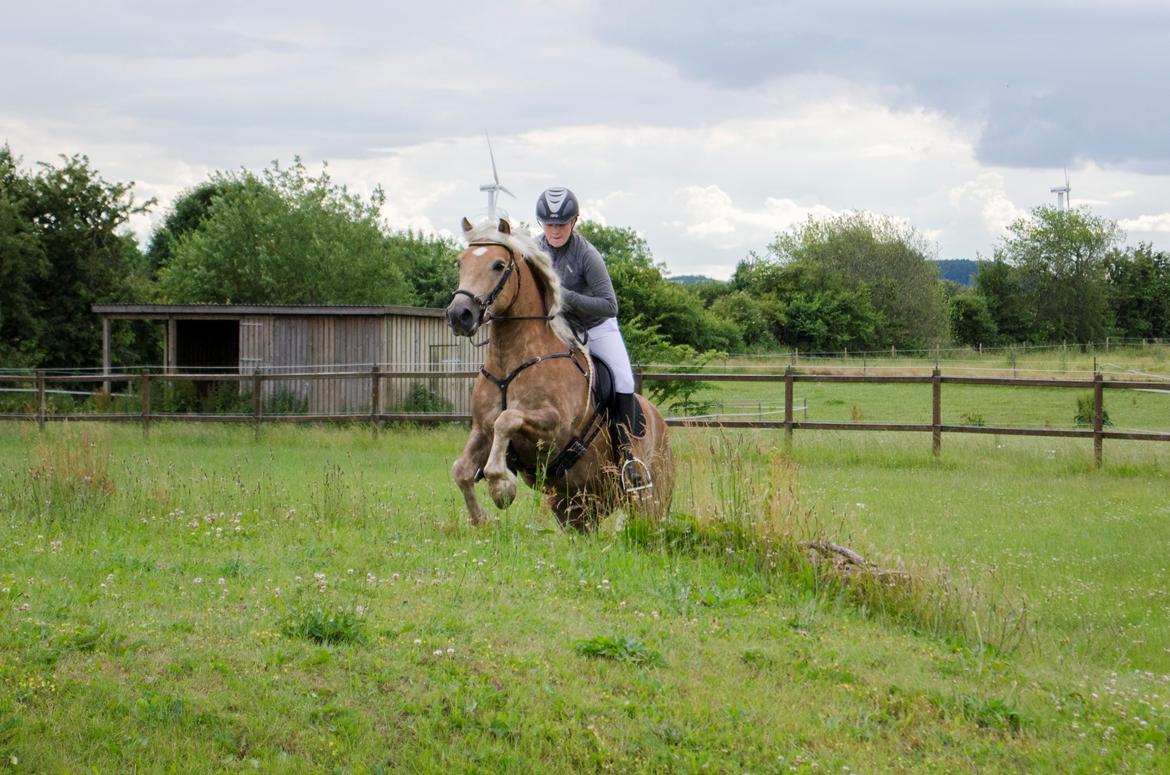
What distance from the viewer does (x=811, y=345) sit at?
68125 mm

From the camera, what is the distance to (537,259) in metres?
7.77

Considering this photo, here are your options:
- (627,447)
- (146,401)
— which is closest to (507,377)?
(627,447)

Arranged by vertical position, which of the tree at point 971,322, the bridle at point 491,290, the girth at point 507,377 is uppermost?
the tree at point 971,322

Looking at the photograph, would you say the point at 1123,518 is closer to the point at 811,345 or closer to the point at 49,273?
the point at 49,273

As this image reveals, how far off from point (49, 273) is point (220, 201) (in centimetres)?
936

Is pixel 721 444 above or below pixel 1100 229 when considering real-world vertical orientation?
below

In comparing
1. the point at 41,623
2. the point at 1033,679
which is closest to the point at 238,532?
the point at 41,623

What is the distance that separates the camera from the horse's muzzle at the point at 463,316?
6930mm

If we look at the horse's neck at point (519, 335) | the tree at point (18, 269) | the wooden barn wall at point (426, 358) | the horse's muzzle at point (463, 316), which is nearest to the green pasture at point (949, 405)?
the wooden barn wall at point (426, 358)

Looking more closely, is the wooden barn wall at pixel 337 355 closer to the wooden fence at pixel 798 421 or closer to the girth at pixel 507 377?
the wooden fence at pixel 798 421

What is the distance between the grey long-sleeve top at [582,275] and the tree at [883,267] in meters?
66.8

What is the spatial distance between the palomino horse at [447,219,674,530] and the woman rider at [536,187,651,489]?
0.51 feet

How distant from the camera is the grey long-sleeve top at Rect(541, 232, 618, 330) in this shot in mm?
8133

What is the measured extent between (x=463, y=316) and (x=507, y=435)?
35.3 inches
